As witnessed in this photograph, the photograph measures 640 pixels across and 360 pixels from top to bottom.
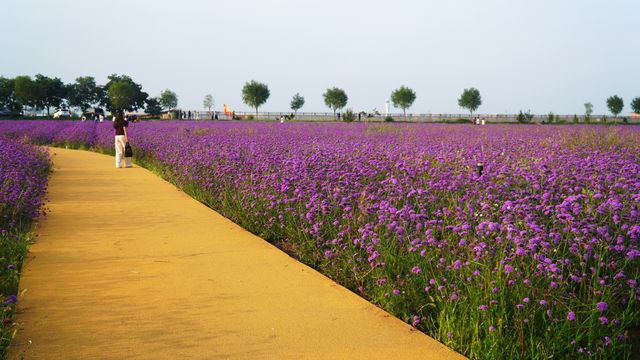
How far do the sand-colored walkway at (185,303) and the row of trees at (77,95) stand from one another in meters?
78.8

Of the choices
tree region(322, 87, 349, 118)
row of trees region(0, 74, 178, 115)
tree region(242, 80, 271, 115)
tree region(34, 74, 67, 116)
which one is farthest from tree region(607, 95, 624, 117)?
tree region(34, 74, 67, 116)

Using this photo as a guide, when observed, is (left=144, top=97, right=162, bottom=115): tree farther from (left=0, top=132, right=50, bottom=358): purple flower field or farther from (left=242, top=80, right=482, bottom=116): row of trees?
(left=0, top=132, right=50, bottom=358): purple flower field

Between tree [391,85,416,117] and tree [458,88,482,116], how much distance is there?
7352 mm

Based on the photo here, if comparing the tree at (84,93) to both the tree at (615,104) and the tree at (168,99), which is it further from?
the tree at (615,104)

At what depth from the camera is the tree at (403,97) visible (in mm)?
86688

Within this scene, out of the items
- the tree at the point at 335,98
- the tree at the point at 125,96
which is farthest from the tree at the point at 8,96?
the tree at the point at 335,98

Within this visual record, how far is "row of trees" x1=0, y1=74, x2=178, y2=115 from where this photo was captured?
77125 mm

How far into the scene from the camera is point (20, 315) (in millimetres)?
3811

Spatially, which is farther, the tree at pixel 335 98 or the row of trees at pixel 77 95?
the tree at pixel 335 98

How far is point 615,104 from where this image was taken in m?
85.1

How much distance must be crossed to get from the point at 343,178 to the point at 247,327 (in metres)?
3.12

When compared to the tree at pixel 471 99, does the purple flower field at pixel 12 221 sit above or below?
below

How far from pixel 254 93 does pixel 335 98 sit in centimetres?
1223

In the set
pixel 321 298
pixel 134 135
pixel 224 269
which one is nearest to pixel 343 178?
pixel 224 269
